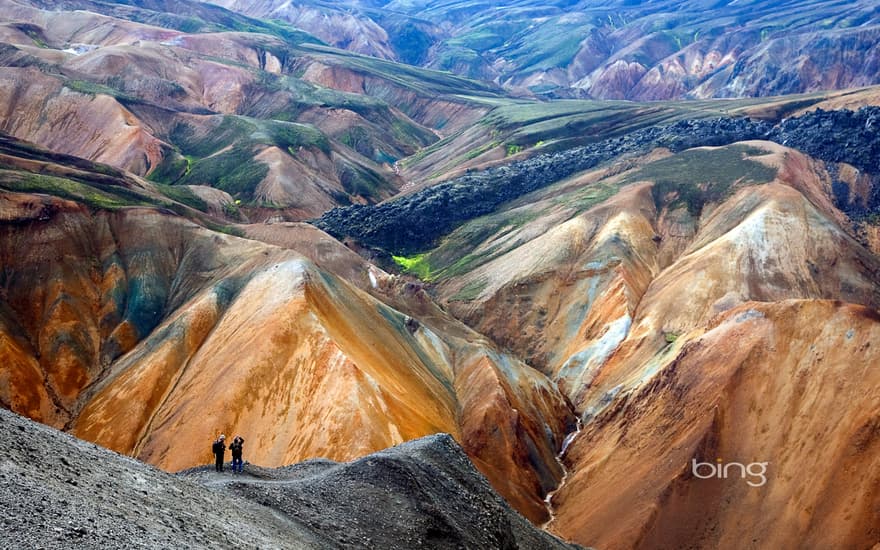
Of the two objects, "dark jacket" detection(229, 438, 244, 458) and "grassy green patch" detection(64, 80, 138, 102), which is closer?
"dark jacket" detection(229, 438, 244, 458)

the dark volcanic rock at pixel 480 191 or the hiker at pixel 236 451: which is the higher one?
the hiker at pixel 236 451

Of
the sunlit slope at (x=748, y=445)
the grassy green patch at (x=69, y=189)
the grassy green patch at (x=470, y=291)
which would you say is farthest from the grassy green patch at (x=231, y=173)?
the sunlit slope at (x=748, y=445)

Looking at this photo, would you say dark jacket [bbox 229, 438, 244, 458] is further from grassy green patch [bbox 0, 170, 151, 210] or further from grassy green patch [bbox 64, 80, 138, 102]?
grassy green patch [bbox 64, 80, 138, 102]

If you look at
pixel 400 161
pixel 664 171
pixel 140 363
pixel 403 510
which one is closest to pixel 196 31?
pixel 400 161

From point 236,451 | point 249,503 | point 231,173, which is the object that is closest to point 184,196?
point 231,173

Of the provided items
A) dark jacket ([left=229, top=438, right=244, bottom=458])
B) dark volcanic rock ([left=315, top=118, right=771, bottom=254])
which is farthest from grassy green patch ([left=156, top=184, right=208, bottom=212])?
dark jacket ([left=229, top=438, right=244, bottom=458])

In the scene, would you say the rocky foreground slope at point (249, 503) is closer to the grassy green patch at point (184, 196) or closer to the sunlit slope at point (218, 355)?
the sunlit slope at point (218, 355)

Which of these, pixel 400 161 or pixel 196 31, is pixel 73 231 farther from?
pixel 196 31
